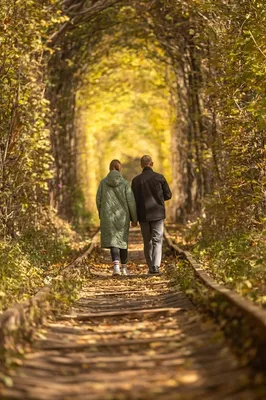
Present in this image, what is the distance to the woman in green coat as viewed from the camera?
45.1ft

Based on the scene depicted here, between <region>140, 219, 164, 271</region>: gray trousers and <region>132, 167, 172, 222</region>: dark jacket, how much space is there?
0.12 meters

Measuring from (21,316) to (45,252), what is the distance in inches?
348

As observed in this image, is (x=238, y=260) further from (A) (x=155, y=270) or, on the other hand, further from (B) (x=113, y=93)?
(B) (x=113, y=93)

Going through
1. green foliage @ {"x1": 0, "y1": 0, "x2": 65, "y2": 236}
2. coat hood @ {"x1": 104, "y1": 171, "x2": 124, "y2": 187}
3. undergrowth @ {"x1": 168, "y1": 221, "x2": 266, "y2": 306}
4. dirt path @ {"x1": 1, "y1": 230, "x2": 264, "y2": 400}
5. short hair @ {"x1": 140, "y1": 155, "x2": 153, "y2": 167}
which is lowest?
dirt path @ {"x1": 1, "y1": 230, "x2": 264, "y2": 400}

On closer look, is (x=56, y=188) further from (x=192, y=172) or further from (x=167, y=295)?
(x=167, y=295)

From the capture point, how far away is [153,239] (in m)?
13.7

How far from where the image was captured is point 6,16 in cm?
1479

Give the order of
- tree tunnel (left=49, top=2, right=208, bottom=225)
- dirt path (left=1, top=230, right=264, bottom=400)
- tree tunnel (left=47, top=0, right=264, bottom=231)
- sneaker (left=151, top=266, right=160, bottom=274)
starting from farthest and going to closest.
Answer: tree tunnel (left=49, top=2, right=208, bottom=225)
tree tunnel (left=47, top=0, right=264, bottom=231)
sneaker (left=151, top=266, right=160, bottom=274)
dirt path (left=1, top=230, right=264, bottom=400)

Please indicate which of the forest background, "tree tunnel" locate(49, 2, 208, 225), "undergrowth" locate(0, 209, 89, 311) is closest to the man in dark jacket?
the forest background

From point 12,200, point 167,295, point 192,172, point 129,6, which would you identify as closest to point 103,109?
point 192,172

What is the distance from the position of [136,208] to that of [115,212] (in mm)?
345

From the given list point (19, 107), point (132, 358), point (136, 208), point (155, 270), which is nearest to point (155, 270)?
point (155, 270)

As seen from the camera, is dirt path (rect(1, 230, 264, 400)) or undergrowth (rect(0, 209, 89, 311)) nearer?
dirt path (rect(1, 230, 264, 400))

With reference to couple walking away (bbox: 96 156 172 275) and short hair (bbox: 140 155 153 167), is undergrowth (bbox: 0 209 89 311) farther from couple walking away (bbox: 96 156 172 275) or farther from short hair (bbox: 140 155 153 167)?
short hair (bbox: 140 155 153 167)
